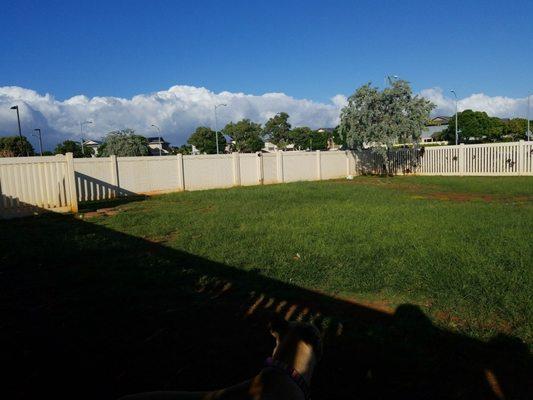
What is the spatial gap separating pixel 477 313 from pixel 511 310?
300 mm

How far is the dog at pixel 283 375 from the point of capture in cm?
190

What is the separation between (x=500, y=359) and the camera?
9.75ft

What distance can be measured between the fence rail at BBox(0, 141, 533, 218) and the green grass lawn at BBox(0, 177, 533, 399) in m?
4.20

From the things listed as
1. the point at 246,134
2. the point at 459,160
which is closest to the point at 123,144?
the point at 459,160

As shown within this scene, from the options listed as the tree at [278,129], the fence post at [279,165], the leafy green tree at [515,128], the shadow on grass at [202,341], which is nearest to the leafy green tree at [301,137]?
the tree at [278,129]

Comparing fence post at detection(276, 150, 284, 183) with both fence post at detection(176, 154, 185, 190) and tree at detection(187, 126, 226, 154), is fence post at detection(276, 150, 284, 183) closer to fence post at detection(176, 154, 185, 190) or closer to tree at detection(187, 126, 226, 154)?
fence post at detection(176, 154, 185, 190)

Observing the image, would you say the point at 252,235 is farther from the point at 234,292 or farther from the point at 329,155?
the point at 329,155

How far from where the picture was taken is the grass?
4.02 m

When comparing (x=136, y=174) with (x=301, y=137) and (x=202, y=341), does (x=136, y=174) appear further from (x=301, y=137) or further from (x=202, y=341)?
(x=301, y=137)

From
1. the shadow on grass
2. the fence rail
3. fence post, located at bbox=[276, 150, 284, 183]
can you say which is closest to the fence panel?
the fence rail

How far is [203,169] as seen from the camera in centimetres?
2052

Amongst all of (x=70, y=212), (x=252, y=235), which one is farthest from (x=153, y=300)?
(x=70, y=212)

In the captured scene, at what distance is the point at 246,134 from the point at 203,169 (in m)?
60.7

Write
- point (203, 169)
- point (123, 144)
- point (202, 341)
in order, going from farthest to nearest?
point (123, 144), point (203, 169), point (202, 341)
